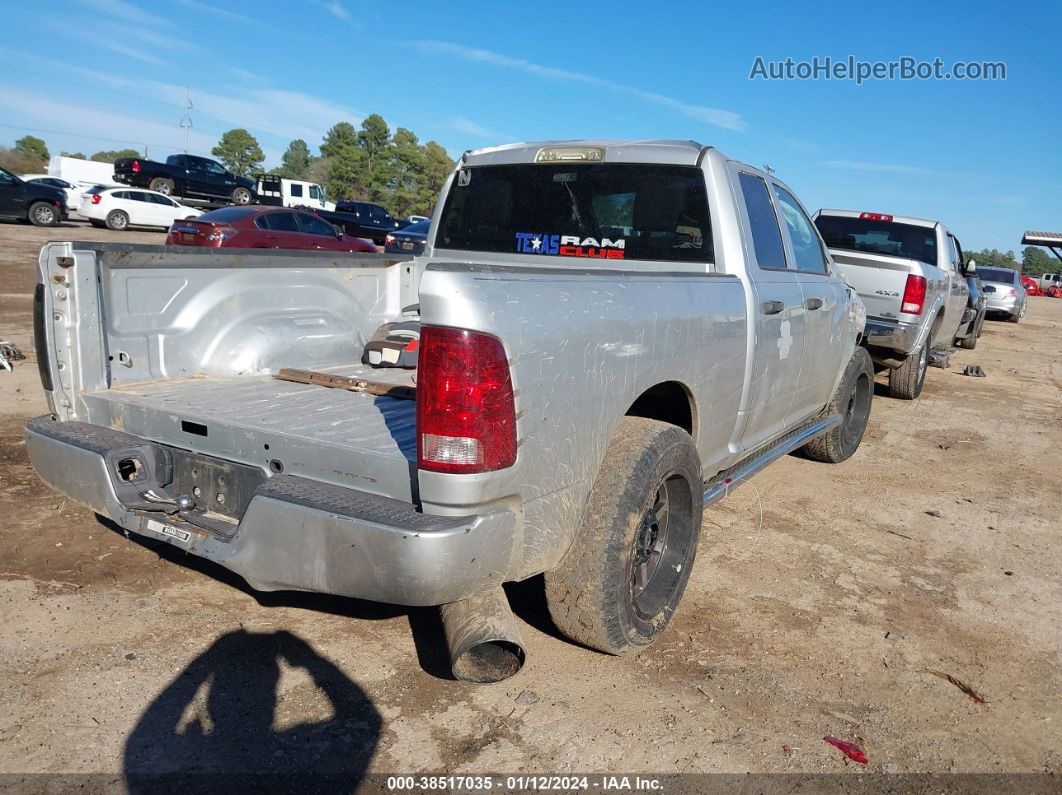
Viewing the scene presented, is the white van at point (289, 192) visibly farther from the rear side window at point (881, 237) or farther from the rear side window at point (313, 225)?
the rear side window at point (881, 237)

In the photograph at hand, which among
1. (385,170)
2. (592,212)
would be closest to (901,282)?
(592,212)

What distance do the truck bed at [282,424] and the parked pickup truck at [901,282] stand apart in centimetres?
637

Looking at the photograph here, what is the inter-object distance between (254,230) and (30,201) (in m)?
9.41

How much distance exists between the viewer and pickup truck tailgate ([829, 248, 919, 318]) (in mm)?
8344

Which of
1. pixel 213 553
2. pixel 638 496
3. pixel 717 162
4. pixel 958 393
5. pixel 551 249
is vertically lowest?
pixel 958 393

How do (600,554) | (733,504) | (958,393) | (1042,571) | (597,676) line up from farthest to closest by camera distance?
(958,393) → (733,504) → (1042,571) → (597,676) → (600,554)

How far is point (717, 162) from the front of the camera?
4.14 m

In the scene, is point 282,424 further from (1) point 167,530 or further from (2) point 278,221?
(2) point 278,221

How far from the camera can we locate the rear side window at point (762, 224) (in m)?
4.32

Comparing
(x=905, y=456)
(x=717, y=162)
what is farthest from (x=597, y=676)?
(x=905, y=456)

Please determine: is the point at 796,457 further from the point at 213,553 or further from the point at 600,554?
the point at 213,553

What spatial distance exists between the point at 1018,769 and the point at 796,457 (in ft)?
13.2

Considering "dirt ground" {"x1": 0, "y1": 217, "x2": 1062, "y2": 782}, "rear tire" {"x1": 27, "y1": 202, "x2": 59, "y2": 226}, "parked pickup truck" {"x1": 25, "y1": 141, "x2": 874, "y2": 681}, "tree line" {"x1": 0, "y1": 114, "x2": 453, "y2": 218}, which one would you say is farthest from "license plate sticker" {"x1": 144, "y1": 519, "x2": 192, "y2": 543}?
"tree line" {"x1": 0, "y1": 114, "x2": 453, "y2": 218}

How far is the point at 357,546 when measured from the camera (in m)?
2.47
